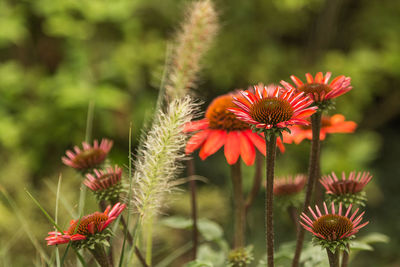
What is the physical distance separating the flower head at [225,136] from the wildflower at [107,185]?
13cm

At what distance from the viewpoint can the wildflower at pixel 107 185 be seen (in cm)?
68

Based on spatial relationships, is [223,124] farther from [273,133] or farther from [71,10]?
[71,10]

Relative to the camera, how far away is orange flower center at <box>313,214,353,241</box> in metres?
0.53

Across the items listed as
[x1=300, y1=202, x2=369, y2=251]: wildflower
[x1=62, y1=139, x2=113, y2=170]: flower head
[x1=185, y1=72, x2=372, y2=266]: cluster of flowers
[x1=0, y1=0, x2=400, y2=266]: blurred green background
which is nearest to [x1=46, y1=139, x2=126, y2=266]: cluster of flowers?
[x1=62, y1=139, x2=113, y2=170]: flower head

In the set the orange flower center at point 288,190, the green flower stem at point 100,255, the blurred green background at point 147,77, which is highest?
the blurred green background at point 147,77

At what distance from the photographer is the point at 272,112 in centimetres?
54

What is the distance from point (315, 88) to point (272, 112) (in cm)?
13

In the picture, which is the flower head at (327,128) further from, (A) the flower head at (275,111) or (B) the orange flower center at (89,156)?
(B) the orange flower center at (89,156)

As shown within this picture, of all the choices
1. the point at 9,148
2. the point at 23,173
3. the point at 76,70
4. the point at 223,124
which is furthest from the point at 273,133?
the point at 9,148

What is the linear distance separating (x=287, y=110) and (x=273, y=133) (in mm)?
37

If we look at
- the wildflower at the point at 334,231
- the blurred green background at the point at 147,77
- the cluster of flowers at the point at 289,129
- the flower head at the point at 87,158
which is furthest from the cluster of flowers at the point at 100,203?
the blurred green background at the point at 147,77

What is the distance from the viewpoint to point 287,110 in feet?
1.79

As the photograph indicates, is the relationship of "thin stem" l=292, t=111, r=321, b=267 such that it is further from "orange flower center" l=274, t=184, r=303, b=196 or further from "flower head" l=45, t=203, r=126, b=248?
"flower head" l=45, t=203, r=126, b=248

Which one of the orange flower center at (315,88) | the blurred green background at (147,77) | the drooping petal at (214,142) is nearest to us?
the orange flower center at (315,88)
